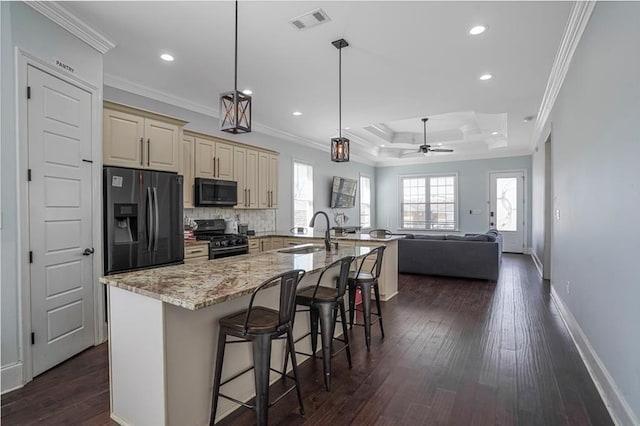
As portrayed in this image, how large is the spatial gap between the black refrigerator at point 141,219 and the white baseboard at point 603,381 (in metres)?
3.92

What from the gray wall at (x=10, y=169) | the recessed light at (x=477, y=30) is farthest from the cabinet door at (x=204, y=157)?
the recessed light at (x=477, y=30)

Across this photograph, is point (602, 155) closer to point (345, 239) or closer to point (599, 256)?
point (599, 256)

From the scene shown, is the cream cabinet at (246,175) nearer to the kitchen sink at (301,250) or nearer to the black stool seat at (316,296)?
the kitchen sink at (301,250)

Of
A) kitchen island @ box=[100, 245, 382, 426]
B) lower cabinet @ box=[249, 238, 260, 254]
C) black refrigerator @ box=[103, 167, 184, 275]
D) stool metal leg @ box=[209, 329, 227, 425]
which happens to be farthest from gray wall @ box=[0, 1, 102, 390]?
lower cabinet @ box=[249, 238, 260, 254]

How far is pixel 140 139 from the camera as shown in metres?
3.63

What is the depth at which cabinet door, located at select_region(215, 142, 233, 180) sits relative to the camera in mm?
5086

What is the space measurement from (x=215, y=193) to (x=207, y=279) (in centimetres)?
311

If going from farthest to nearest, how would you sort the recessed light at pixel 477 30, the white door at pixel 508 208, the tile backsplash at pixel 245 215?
the white door at pixel 508 208, the tile backsplash at pixel 245 215, the recessed light at pixel 477 30

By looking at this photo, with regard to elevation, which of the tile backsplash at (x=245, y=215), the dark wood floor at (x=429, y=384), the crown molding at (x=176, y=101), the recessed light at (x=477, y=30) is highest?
the recessed light at (x=477, y=30)

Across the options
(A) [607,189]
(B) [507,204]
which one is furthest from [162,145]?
(B) [507,204]

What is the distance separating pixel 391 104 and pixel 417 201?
231 inches

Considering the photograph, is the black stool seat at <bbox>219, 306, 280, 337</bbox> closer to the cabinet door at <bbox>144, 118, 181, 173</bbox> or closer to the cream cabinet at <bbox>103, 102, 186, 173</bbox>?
the cream cabinet at <bbox>103, 102, 186, 173</bbox>

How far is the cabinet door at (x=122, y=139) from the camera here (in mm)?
3342

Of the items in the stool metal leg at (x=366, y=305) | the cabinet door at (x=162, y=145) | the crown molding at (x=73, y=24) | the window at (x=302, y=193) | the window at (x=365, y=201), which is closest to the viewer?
the crown molding at (x=73, y=24)
